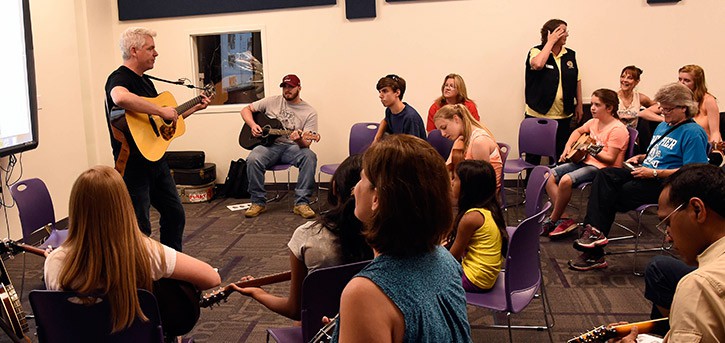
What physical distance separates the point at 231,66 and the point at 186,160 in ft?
3.81

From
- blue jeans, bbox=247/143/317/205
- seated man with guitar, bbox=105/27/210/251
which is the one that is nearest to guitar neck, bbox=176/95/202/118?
seated man with guitar, bbox=105/27/210/251

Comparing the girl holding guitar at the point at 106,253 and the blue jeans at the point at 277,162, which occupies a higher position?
the girl holding guitar at the point at 106,253

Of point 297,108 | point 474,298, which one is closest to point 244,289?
point 474,298

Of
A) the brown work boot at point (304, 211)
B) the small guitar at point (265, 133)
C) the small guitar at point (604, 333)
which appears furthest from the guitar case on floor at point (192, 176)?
the small guitar at point (604, 333)

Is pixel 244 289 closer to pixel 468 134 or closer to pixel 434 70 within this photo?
pixel 468 134

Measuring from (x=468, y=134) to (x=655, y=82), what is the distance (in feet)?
9.42

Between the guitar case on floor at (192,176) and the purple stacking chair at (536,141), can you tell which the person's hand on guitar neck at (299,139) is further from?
the purple stacking chair at (536,141)

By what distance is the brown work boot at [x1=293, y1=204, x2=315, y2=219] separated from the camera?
581cm

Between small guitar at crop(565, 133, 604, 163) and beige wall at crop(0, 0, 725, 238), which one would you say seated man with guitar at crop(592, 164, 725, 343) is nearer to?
small guitar at crop(565, 133, 604, 163)

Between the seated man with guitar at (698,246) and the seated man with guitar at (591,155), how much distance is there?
280cm

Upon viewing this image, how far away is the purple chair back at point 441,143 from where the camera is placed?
5.22 m

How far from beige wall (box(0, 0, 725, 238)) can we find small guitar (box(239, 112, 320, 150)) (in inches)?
20.3

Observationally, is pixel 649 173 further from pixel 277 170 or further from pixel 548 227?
pixel 277 170

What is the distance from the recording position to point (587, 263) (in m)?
4.27
